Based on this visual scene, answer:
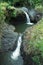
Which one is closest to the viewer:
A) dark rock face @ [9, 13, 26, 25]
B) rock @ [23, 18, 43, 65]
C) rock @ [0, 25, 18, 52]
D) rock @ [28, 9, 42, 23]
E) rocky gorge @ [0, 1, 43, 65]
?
rock @ [23, 18, 43, 65]

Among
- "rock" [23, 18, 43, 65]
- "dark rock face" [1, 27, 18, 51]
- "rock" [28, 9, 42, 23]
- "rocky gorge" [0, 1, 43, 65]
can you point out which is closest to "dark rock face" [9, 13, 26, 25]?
"rocky gorge" [0, 1, 43, 65]

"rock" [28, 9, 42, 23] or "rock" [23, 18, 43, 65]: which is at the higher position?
"rock" [23, 18, 43, 65]

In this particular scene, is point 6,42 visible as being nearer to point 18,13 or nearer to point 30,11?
point 18,13

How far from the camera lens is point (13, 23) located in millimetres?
18125

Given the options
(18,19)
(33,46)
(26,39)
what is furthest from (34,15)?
A: (33,46)

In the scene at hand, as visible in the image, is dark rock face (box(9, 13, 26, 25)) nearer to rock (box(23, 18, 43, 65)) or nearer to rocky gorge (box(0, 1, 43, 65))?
rocky gorge (box(0, 1, 43, 65))

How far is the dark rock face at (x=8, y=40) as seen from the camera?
13.1 m

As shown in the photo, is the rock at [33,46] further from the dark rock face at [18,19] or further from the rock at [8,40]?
the dark rock face at [18,19]

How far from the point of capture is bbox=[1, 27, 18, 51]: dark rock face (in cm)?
1306

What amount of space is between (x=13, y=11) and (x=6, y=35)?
4.18 m

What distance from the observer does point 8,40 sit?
13.6 meters

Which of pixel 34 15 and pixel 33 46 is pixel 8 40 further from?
pixel 34 15

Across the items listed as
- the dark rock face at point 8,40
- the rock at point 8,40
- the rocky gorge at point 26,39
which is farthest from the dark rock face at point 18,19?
the dark rock face at point 8,40

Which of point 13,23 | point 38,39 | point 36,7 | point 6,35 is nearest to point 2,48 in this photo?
point 6,35
